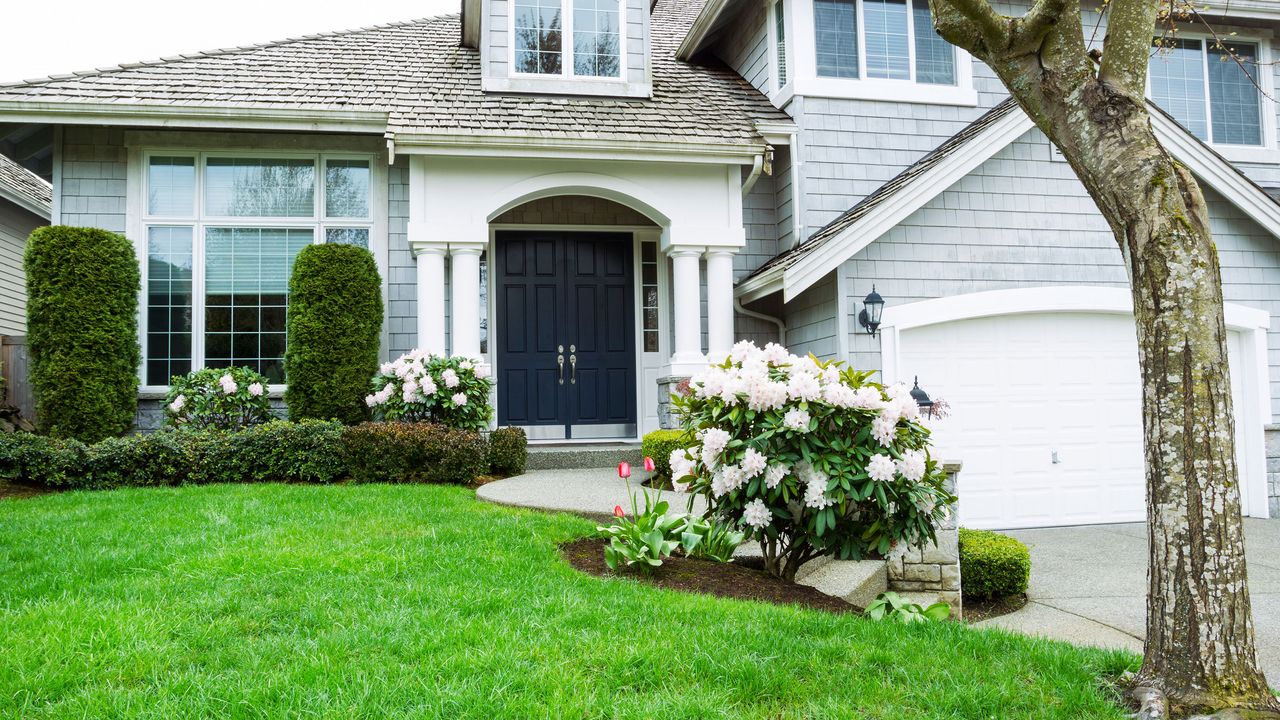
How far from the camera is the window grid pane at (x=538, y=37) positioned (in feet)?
31.5

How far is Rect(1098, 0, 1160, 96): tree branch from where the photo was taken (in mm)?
3172

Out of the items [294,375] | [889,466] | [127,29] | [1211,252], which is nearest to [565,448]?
[294,375]

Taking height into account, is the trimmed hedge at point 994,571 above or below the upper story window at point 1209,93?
below

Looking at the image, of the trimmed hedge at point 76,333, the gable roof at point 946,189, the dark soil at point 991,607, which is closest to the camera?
the dark soil at point 991,607

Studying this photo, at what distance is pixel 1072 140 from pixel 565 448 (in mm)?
6466

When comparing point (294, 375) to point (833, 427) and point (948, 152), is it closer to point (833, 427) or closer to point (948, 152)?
point (833, 427)

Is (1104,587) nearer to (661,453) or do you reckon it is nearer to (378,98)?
(661,453)

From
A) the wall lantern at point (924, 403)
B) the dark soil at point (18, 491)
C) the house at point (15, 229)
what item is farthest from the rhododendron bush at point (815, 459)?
the house at point (15, 229)

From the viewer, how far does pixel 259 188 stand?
9.20 m

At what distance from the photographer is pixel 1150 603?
3.02 m

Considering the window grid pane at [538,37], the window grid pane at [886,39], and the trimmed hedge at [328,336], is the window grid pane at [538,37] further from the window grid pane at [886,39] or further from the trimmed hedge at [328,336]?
the window grid pane at [886,39]

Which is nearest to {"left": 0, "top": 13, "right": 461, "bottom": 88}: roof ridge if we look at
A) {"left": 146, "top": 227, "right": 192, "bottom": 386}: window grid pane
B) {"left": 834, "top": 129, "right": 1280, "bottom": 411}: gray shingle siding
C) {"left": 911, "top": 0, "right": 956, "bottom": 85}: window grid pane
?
{"left": 146, "top": 227, "right": 192, "bottom": 386}: window grid pane

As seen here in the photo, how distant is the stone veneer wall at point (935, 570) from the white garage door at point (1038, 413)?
3064mm

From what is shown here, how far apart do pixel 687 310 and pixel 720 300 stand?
37cm
